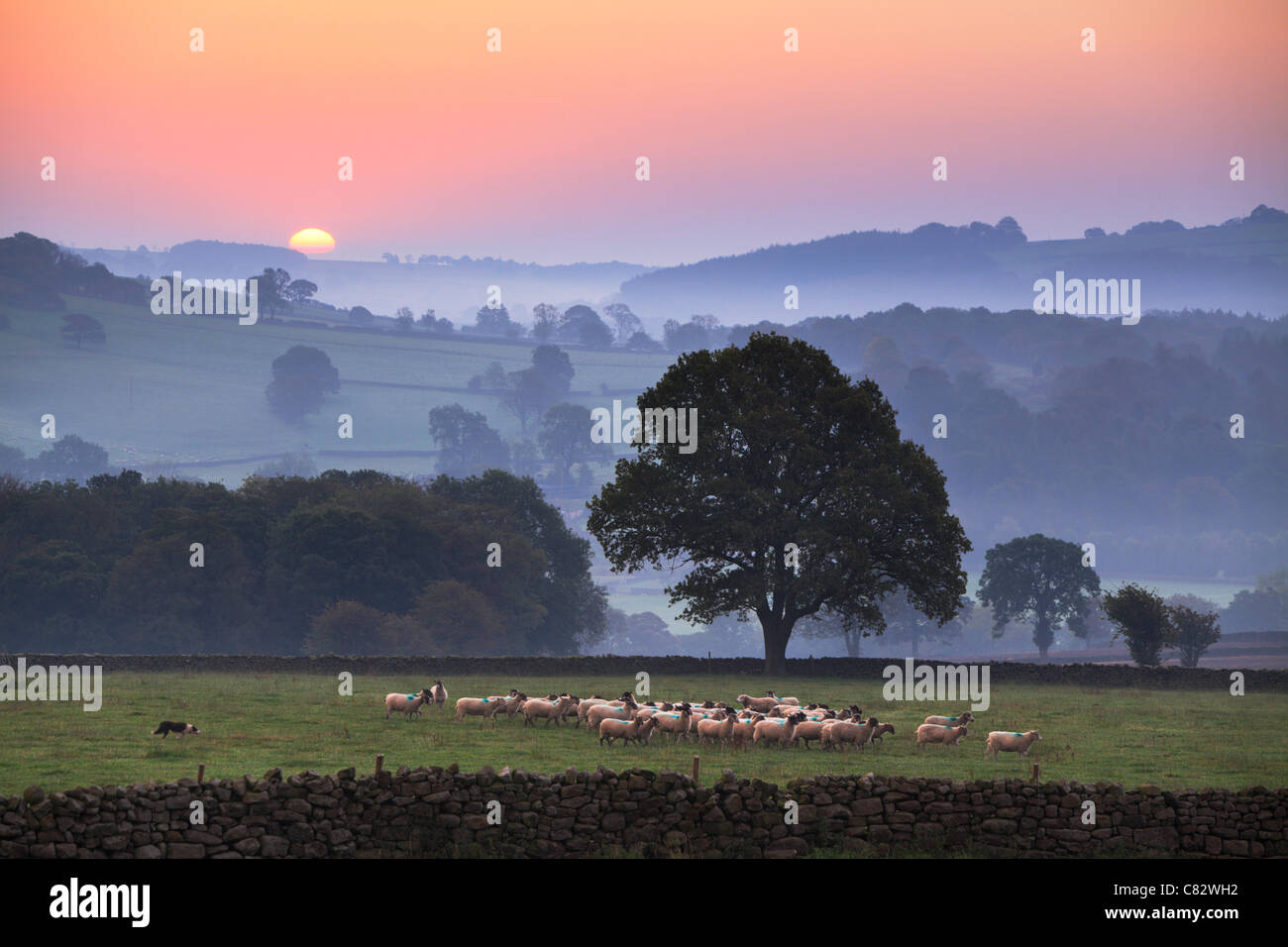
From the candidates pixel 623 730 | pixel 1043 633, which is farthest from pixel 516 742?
pixel 1043 633

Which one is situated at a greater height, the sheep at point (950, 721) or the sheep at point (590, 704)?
the sheep at point (590, 704)

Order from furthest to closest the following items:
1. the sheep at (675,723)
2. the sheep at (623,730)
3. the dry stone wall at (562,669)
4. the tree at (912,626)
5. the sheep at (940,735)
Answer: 1. the tree at (912,626)
2. the dry stone wall at (562,669)
3. the sheep at (675,723)
4. the sheep at (940,735)
5. the sheep at (623,730)

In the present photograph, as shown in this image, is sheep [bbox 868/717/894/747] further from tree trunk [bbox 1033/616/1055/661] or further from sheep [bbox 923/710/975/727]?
tree trunk [bbox 1033/616/1055/661]

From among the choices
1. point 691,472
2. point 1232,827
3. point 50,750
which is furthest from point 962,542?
point 50,750

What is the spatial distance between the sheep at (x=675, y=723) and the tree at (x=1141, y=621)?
43340 millimetres

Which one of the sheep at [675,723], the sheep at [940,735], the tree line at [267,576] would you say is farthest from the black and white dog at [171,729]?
the tree line at [267,576]

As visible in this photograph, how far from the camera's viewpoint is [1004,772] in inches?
1155

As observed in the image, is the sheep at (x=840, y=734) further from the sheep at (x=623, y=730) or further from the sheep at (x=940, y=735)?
the sheep at (x=623, y=730)

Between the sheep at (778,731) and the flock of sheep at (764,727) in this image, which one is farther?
the sheep at (778,731)

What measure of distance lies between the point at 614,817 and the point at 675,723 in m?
11.3

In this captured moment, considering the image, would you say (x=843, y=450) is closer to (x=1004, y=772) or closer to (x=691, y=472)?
(x=691, y=472)

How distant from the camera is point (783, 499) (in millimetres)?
58719

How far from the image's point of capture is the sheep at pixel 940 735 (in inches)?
1328
